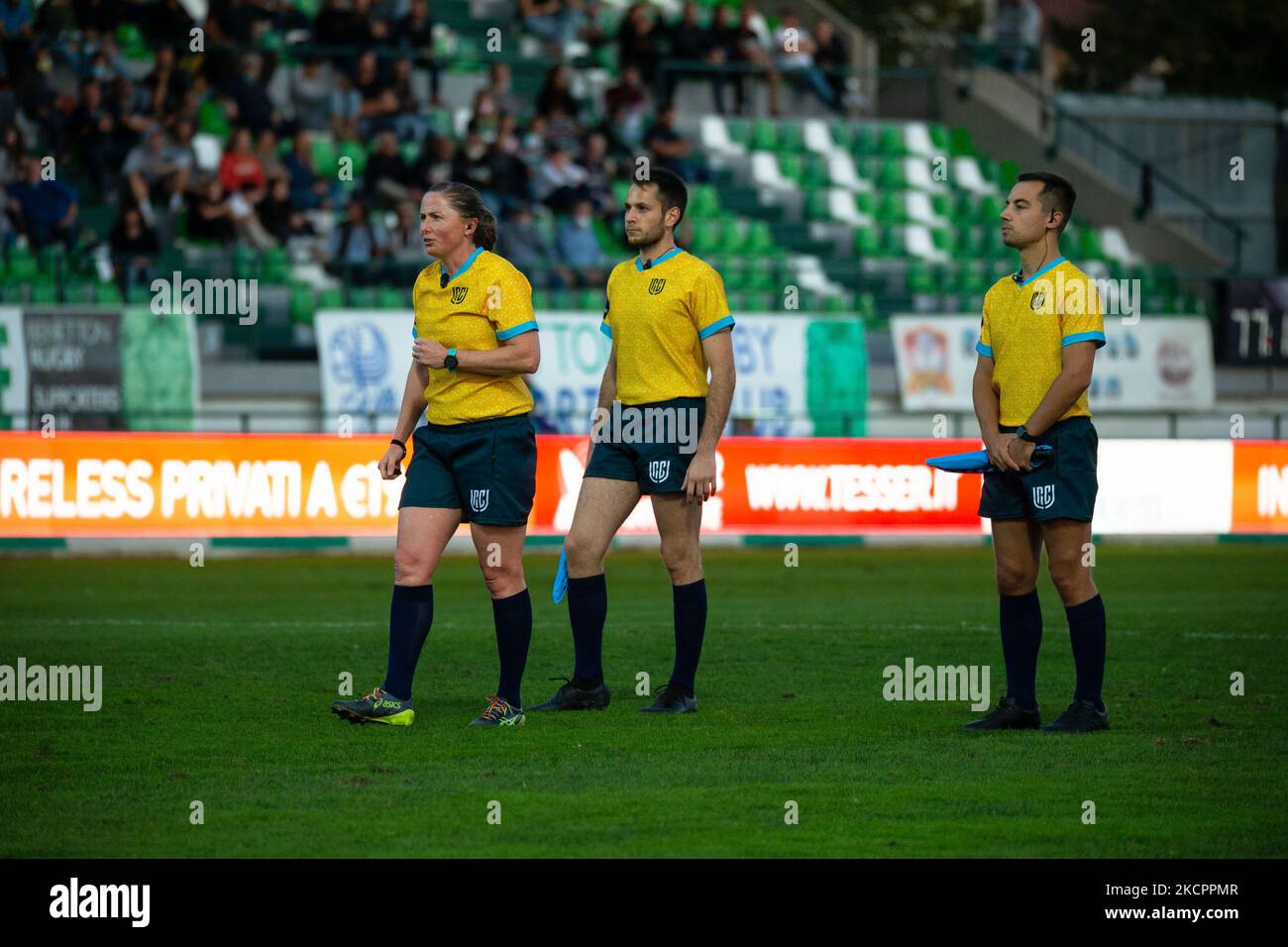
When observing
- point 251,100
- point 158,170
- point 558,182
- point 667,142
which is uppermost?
point 251,100

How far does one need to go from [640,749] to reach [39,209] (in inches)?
633

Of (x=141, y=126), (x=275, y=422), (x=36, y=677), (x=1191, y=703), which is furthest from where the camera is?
(x=141, y=126)

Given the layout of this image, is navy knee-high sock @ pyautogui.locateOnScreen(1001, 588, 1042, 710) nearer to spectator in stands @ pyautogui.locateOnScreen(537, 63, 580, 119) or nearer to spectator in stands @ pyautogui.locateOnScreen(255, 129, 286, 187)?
spectator in stands @ pyautogui.locateOnScreen(255, 129, 286, 187)

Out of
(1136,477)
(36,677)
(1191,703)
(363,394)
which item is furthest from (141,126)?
(1191,703)

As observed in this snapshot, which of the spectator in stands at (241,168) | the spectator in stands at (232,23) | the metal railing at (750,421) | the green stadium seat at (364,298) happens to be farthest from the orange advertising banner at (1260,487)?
the spectator in stands at (232,23)

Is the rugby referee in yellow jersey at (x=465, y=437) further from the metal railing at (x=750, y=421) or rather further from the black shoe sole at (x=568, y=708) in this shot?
the metal railing at (x=750, y=421)

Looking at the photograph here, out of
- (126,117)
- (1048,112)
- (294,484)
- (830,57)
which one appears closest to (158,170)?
(126,117)

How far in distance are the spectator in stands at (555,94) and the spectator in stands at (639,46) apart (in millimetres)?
2173

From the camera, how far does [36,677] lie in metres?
11.0

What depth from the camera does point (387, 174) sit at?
980 inches

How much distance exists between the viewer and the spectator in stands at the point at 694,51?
3006 cm

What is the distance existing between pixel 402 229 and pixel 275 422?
11.9ft

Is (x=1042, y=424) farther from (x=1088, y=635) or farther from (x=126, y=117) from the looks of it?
(x=126, y=117)

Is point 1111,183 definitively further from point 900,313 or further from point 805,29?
point 900,313
